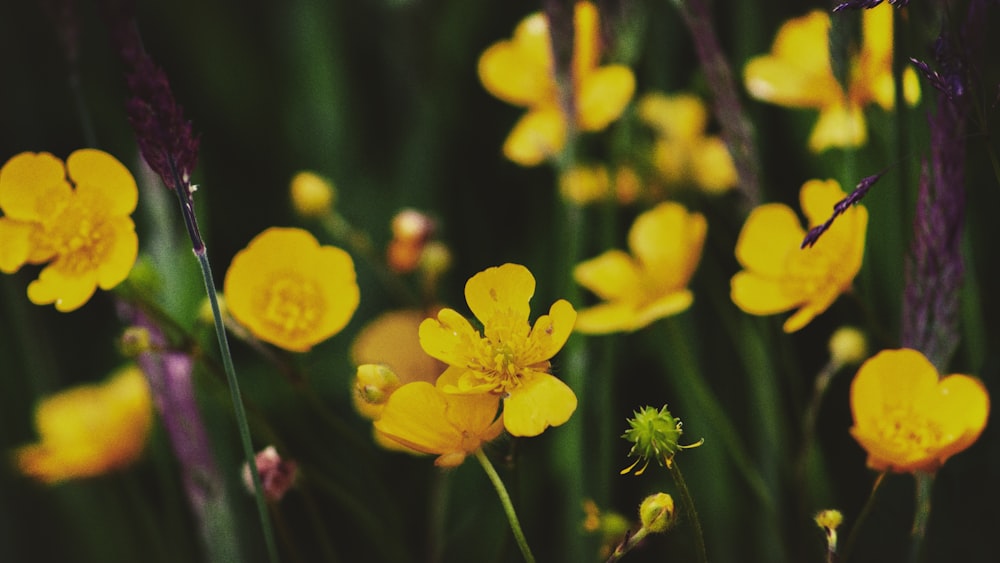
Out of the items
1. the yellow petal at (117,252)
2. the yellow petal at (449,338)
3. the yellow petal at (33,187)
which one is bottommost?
the yellow petal at (449,338)

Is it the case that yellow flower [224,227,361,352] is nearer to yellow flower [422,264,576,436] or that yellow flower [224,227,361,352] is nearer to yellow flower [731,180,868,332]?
yellow flower [422,264,576,436]

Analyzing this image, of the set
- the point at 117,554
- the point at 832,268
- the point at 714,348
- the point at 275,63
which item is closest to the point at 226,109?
A: the point at 275,63

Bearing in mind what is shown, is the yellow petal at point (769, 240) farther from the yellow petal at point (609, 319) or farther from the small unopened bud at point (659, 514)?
the small unopened bud at point (659, 514)

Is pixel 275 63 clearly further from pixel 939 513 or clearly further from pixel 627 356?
pixel 939 513

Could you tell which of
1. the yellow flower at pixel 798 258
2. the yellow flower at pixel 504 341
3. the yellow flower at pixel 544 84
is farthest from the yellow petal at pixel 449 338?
the yellow flower at pixel 544 84

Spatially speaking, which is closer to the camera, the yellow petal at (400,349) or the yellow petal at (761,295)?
the yellow petal at (761,295)

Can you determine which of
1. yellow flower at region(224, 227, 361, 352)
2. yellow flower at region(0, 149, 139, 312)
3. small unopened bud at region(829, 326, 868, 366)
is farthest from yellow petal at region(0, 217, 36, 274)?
small unopened bud at region(829, 326, 868, 366)
